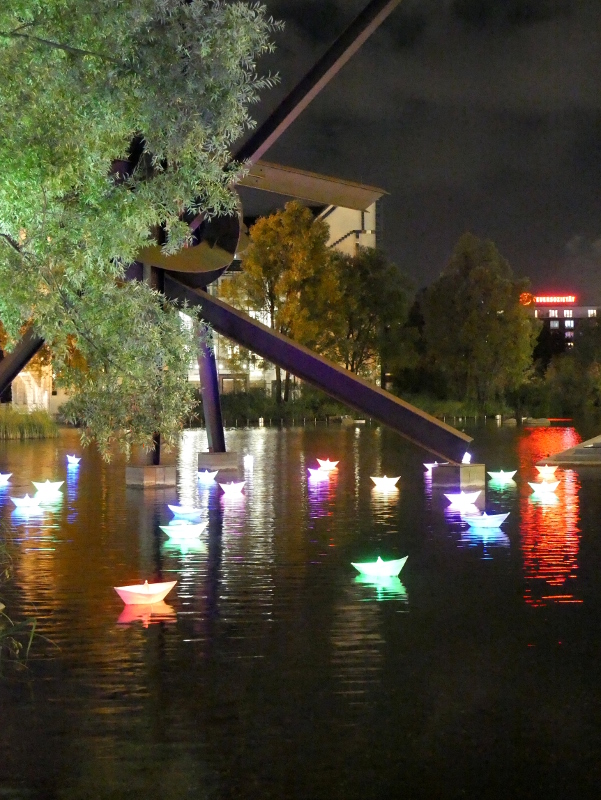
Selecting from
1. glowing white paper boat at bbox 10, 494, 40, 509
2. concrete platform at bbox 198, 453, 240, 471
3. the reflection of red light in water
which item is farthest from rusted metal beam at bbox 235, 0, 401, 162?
the reflection of red light in water

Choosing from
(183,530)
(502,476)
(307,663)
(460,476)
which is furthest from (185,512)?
(502,476)

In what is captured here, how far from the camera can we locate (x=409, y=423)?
17547mm

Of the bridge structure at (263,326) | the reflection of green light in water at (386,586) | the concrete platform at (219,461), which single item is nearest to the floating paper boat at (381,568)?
the reflection of green light in water at (386,586)

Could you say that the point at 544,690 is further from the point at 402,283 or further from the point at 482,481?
the point at 402,283

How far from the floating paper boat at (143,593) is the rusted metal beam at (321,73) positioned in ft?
35.3

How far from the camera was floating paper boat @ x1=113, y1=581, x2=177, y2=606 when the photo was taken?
28.8 feet

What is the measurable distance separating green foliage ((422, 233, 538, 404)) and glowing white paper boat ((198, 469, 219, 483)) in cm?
4165

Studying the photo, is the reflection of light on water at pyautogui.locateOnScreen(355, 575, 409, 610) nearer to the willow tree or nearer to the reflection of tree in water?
the reflection of tree in water

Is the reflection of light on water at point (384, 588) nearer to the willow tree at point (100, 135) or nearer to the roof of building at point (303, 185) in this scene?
the willow tree at point (100, 135)

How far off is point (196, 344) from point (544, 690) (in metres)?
4.38

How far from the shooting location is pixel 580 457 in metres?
23.8

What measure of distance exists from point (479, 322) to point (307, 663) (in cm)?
5494

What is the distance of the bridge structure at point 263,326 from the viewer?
17516mm

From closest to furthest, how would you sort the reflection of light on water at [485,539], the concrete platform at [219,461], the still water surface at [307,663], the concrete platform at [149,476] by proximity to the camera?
the still water surface at [307,663] < the reflection of light on water at [485,539] < the concrete platform at [149,476] < the concrete platform at [219,461]
